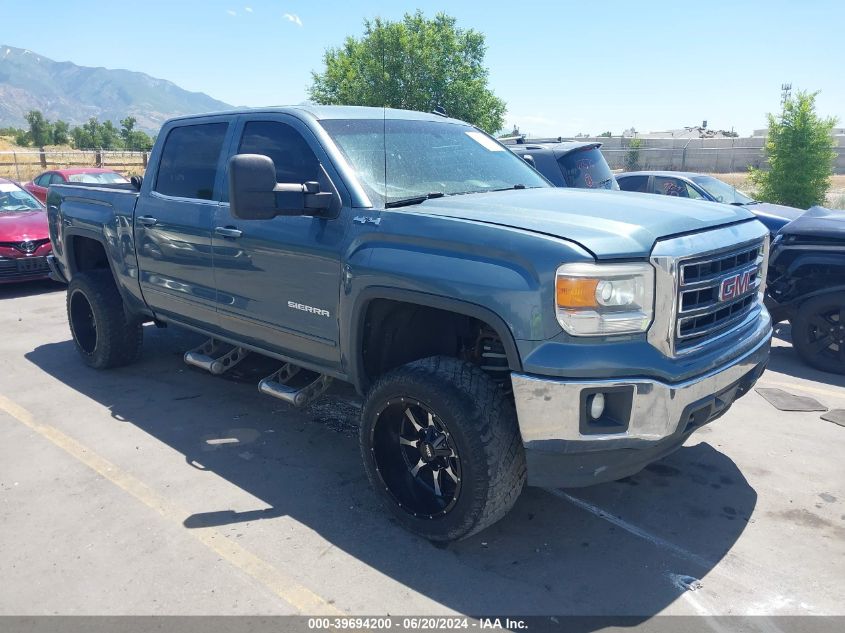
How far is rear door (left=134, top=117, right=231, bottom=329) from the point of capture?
177 inches

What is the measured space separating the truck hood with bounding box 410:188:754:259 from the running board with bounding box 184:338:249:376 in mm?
2153

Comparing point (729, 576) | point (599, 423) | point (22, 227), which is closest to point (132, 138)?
point (22, 227)

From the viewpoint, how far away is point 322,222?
3.64 meters

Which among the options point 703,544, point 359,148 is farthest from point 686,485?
point 359,148

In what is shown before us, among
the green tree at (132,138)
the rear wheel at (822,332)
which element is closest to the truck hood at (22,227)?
the rear wheel at (822,332)

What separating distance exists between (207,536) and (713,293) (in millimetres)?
2697

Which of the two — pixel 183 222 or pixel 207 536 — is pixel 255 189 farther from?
pixel 207 536

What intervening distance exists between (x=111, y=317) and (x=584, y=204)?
413 cm

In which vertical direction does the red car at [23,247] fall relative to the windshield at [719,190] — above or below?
below

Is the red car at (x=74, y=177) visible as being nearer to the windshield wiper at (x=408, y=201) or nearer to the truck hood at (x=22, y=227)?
the truck hood at (x=22, y=227)

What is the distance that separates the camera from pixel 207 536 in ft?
11.2

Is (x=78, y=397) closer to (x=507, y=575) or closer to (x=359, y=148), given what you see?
(x=359, y=148)

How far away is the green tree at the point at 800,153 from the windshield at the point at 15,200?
Answer: 52.3 feet

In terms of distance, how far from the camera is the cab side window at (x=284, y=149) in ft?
12.7
